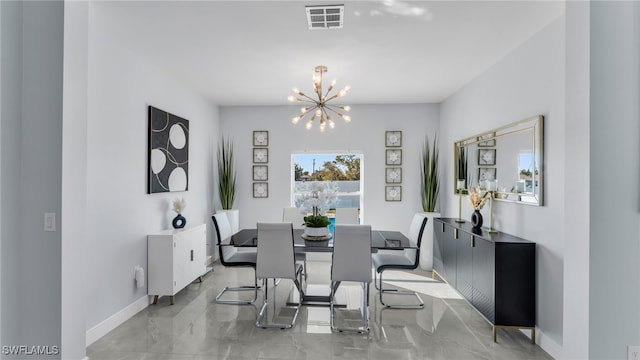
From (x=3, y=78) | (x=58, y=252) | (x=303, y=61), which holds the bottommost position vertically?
(x=58, y=252)

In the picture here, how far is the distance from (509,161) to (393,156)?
7.08 feet

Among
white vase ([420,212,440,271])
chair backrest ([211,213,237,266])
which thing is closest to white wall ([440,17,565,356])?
white vase ([420,212,440,271])

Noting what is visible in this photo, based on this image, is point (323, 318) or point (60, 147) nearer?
point (60, 147)

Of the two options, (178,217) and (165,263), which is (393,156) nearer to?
(178,217)

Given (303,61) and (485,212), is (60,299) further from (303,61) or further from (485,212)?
(485,212)

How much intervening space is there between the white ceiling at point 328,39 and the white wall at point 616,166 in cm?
81

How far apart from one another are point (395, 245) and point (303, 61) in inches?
82.3

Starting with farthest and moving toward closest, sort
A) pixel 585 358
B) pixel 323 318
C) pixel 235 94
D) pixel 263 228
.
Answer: pixel 235 94
pixel 323 318
pixel 263 228
pixel 585 358

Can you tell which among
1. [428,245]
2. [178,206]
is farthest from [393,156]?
[178,206]

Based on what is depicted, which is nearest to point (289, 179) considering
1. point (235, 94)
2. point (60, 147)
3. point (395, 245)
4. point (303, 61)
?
point (235, 94)

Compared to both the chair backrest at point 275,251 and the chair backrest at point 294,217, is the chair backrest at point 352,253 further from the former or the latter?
the chair backrest at point 294,217

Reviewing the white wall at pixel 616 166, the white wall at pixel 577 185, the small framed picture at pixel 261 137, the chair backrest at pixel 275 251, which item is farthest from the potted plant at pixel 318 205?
the small framed picture at pixel 261 137

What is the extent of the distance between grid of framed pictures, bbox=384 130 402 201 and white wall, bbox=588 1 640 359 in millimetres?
3493

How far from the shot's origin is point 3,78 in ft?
6.07
